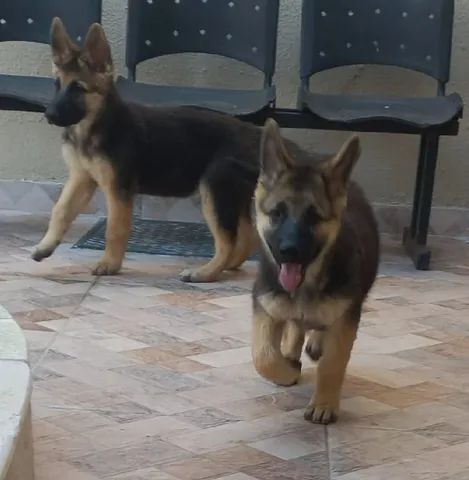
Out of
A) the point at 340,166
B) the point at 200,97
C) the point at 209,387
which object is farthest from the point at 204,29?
the point at 340,166

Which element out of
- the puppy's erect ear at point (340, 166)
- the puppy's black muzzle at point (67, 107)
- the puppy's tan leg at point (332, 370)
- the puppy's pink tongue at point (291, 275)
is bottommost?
the puppy's tan leg at point (332, 370)

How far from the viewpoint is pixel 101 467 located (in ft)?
7.63

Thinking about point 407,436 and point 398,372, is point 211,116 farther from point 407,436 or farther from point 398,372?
point 407,436

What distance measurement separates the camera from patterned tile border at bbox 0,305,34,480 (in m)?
1.76

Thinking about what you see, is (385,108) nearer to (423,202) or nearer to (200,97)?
(423,202)

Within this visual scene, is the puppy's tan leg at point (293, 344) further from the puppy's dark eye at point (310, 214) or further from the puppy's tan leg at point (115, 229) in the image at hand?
the puppy's tan leg at point (115, 229)

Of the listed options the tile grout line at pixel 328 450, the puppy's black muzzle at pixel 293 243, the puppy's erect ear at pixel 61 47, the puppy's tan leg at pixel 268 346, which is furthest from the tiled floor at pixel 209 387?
the puppy's erect ear at pixel 61 47

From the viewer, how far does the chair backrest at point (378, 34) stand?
4.98 meters

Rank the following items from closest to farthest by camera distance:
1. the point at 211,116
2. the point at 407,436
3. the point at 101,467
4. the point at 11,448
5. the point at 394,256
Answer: the point at 11,448 < the point at 101,467 < the point at 407,436 < the point at 211,116 < the point at 394,256

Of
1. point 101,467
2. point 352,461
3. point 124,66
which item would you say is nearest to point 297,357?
point 352,461

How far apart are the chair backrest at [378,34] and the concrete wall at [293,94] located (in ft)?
0.78

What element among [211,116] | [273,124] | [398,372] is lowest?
[398,372]

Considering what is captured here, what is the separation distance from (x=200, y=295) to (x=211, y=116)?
0.74 metres

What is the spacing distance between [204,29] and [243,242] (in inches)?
51.6
